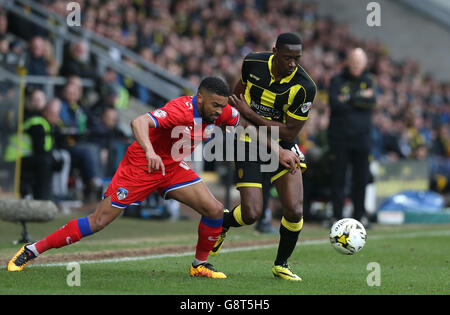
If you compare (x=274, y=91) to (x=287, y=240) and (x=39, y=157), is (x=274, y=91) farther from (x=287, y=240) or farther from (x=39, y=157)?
(x=39, y=157)

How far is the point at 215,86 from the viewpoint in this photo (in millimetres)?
6777

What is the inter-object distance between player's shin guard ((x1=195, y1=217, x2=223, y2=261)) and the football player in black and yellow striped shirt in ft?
1.47

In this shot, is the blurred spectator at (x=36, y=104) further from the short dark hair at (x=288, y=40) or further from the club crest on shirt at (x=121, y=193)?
the short dark hair at (x=288, y=40)

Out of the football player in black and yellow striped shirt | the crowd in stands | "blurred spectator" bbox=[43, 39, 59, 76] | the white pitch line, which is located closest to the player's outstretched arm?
the football player in black and yellow striped shirt

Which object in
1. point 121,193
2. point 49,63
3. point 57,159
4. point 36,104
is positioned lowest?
point 57,159

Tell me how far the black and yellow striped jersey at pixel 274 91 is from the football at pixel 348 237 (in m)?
1.13

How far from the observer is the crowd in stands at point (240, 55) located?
15.3 m

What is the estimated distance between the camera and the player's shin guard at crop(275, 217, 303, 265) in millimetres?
7383

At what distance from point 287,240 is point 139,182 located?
4.84 feet

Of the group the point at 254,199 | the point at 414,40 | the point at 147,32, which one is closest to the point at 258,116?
the point at 254,199

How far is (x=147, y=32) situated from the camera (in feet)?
63.0

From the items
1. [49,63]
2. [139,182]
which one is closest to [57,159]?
[49,63]

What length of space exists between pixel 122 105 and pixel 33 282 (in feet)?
33.5

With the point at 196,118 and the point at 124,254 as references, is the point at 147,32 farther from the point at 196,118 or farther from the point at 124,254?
the point at 196,118
